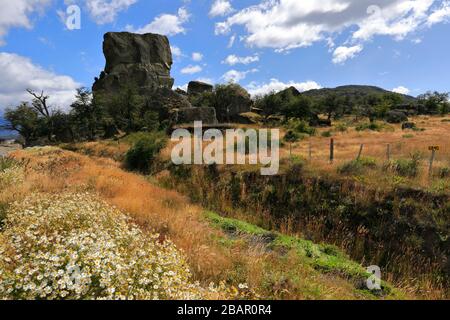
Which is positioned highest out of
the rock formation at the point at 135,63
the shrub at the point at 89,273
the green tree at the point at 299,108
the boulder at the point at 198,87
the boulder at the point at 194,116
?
the rock formation at the point at 135,63

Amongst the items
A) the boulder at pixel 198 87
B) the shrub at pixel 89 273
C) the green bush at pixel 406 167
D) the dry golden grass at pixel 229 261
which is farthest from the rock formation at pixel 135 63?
the shrub at pixel 89 273

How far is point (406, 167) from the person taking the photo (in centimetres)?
1159

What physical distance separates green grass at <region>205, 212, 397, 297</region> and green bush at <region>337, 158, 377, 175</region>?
4510 mm

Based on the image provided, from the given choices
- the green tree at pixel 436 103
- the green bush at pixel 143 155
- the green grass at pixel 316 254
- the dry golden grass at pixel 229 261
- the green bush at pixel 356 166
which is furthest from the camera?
the green tree at pixel 436 103

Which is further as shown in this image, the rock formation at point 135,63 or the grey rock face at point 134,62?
the grey rock face at point 134,62

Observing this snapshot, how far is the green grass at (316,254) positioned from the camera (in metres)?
6.17

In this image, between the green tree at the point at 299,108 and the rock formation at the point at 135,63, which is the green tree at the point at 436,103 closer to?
the green tree at the point at 299,108

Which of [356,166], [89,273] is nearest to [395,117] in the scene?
[356,166]

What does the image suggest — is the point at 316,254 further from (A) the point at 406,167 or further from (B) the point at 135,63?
(B) the point at 135,63

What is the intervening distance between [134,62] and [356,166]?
7435 cm

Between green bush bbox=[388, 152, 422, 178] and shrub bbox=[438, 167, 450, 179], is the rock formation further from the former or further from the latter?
shrub bbox=[438, 167, 450, 179]

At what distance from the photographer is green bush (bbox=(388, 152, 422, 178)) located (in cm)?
1129

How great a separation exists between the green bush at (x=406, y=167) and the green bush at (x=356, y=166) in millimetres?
685
